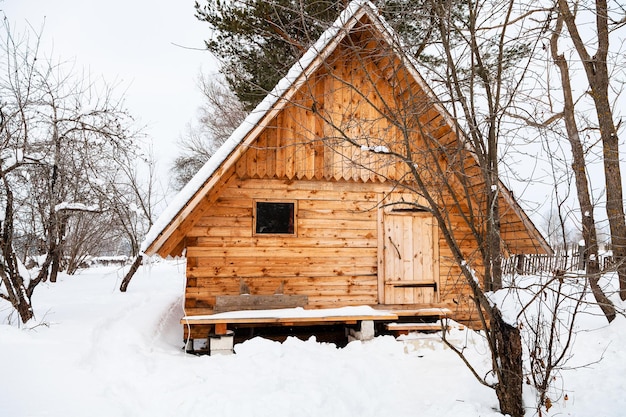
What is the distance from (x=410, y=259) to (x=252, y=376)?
422 centimetres

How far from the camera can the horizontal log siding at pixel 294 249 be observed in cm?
747

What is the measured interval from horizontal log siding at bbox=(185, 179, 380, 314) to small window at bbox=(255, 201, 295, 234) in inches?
5.0

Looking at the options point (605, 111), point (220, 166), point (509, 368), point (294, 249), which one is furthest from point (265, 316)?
point (605, 111)

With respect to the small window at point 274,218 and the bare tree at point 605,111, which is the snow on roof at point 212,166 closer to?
the small window at point 274,218

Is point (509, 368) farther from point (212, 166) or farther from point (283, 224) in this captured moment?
point (212, 166)

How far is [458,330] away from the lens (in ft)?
25.9

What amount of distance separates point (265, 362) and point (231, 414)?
1.64 metres

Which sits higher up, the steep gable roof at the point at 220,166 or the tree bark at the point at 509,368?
the steep gable roof at the point at 220,166

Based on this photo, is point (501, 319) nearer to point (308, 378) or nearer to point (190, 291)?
point (308, 378)

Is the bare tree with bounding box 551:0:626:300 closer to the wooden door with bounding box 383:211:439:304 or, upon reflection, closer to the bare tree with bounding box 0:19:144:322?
the wooden door with bounding box 383:211:439:304

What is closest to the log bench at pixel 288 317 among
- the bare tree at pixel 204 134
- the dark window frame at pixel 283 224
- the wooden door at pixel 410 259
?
the wooden door at pixel 410 259

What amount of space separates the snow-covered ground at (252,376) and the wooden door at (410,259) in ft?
3.39

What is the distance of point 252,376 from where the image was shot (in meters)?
5.55

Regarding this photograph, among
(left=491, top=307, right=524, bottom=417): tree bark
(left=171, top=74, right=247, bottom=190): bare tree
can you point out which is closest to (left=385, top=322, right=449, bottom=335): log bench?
(left=491, top=307, right=524, bottom=417): tree bark
